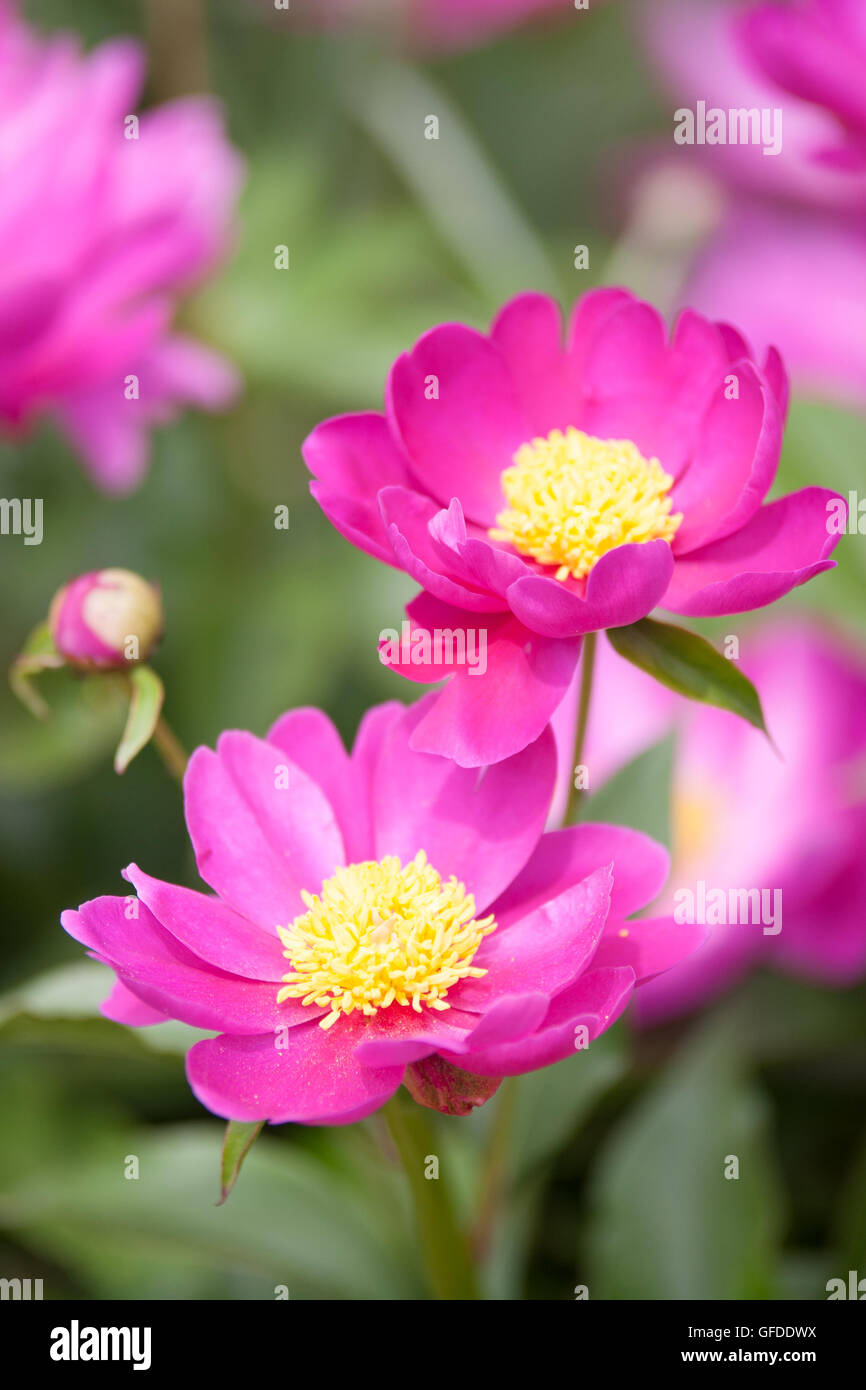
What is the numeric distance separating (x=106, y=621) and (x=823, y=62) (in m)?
0.44

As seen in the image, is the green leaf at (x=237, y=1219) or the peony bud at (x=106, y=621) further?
the green leaf at (x=237, y=1219)

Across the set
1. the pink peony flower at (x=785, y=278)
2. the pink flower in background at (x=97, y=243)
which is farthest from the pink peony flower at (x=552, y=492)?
the pink peony flower at (x=785, y=278)

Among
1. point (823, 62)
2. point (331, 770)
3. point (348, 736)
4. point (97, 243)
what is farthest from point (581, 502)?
point (348, 736)

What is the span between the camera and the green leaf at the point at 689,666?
417 mm

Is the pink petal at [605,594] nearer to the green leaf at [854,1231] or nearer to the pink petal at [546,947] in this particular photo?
the pink petal at [546,947]

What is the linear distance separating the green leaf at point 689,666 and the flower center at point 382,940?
9cm

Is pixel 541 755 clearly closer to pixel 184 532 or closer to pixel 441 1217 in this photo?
pixel 441 1217

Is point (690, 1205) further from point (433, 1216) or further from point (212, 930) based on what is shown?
point (212, 930)

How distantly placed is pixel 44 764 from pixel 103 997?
371mm

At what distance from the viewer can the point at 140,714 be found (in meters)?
0.43

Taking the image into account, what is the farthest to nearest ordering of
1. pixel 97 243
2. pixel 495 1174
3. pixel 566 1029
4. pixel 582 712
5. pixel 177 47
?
pixel 177 47 → pixel 97 243 → pixel 495 1174 → pixel 582 712 → pixel 566 1029

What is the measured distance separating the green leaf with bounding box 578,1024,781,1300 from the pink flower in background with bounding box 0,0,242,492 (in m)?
0.50

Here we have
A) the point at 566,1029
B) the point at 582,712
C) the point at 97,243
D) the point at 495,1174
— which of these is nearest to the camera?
the point at 566,1029
